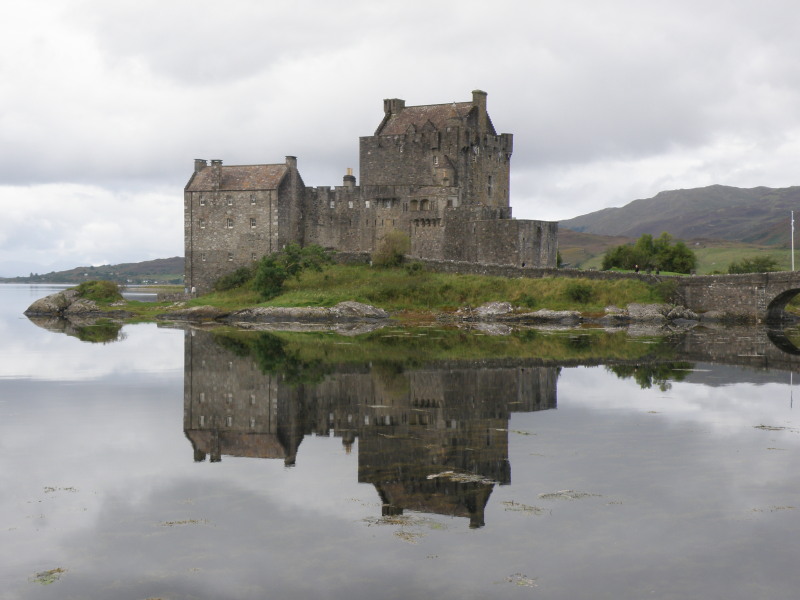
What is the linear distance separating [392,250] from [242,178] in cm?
1423

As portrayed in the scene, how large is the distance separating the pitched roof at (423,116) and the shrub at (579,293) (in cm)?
1670

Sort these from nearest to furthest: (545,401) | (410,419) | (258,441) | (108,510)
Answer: (108,510), (258,441), (410,419), (545,401)

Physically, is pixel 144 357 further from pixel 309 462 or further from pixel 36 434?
pixel 309 462

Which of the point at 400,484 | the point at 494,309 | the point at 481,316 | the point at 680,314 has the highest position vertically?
the point at 494,309

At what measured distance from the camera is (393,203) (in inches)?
2768

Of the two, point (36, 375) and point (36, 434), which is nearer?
point (36, 434)

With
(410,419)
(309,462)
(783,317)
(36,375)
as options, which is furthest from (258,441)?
(783,317)

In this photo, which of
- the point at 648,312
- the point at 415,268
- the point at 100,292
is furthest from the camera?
the point at 100,292

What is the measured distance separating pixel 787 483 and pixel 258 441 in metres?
9.71

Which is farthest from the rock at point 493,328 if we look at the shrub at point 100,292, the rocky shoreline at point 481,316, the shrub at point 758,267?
the shrub at point 758,267

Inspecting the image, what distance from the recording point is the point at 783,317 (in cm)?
6306

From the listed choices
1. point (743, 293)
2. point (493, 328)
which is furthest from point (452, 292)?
point (743, 293)

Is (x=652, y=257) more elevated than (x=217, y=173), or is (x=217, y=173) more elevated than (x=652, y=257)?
(x=217, y=173)

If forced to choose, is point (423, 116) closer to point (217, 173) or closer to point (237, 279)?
point (217, 173)
